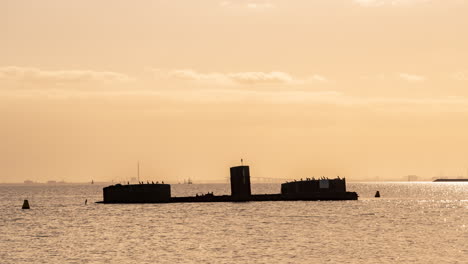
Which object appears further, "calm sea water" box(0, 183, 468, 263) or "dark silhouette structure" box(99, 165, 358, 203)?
"dark silhouette structure" box(99, 165, 358, 203)

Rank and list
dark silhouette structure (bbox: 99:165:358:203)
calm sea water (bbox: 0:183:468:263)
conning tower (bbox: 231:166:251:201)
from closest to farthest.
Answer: calm sea water (bbox: 0:183:468:263), conning tower (bbox: 231:166:251:201), dark silhouette structure (bbox: 99:165:358:203)

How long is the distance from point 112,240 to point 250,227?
1912 cm

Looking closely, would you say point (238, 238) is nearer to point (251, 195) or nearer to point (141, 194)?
point (251, 195)

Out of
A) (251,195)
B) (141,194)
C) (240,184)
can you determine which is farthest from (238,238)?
(141,194)

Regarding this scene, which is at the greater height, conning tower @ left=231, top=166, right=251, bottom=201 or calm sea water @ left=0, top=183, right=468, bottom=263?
conning tower @ left=231, top=166, right=251, bottom=201

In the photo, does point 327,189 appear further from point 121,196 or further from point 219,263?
point 219,263

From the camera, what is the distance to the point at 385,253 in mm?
65938

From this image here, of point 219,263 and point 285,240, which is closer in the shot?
point 219,263

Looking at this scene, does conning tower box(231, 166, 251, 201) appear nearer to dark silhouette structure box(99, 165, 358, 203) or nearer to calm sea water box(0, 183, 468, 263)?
dark silhouette structure box(99, 165, 358, 203)

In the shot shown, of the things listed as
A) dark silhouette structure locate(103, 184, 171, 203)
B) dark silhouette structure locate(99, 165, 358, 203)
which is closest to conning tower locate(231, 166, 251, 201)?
dark silhouette structure locate(99, 165, 358, 203)

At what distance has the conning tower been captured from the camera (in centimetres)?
14531

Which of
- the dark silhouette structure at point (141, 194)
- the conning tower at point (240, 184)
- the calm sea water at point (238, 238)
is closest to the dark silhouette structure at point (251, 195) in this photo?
the dark silhouette structure at point (141, 194)

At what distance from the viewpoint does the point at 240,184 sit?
15000cm

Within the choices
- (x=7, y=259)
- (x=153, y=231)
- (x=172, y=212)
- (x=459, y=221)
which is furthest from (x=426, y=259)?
(x=172, y=212)
